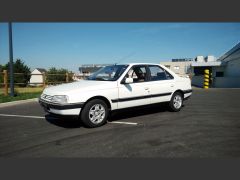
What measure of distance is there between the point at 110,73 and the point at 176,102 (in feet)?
8.16

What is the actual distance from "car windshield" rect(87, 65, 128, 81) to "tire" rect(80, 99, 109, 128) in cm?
85

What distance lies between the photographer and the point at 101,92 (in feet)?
17.2

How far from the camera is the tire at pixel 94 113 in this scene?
5070 mm

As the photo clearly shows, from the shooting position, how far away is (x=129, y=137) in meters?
4.47

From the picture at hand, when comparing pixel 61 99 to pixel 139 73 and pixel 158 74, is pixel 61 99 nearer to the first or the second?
pixel 139 73

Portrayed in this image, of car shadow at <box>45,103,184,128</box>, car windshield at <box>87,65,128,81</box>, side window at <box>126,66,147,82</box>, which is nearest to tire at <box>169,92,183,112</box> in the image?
car shadow at <box>45,103,184,128</box>

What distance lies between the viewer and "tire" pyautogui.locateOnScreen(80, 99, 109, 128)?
5070 mm

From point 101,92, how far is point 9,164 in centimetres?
253

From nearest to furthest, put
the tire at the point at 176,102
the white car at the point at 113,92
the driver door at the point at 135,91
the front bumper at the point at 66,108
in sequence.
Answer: the front bumper at the point at 66,108 < the white car at the point at 113,92 < the driver door at the point at 135,91 < the tire at the point at 176,102

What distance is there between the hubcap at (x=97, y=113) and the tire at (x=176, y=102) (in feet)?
8.29

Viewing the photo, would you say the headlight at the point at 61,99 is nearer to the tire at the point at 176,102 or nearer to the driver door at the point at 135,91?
the driver door at the point at 135,91

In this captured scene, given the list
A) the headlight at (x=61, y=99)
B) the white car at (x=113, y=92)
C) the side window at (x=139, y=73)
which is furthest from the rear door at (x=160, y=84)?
the headlight at (x=61, y=99)

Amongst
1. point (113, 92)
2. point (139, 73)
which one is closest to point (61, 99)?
point (113, 92)

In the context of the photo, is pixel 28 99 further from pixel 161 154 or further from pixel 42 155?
pixel 161 154
